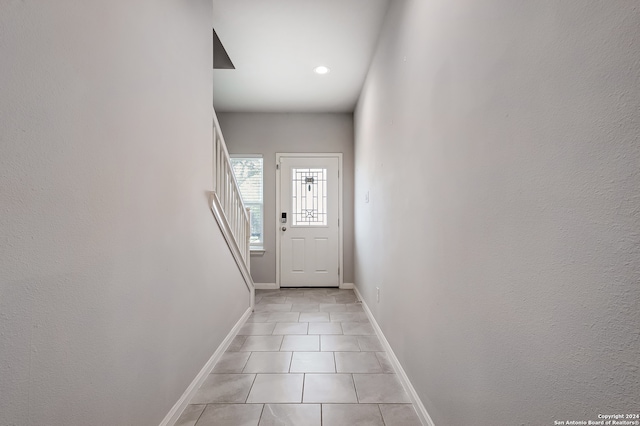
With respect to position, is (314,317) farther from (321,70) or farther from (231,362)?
(321,70)

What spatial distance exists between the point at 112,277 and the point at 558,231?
1.41 metres

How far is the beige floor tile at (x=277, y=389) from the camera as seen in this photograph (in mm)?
1958

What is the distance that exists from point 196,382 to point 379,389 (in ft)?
3.71

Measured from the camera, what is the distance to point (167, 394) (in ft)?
5.46

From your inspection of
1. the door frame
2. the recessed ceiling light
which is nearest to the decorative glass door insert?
the door frame


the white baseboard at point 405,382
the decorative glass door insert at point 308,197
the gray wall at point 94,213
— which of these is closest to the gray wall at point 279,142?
the decorative glass door insert at point 308,197

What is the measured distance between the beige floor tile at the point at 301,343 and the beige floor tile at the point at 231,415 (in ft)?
2.66

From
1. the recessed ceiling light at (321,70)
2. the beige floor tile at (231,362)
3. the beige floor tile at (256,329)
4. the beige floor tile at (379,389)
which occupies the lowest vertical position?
the beige floor tile at (256,329)

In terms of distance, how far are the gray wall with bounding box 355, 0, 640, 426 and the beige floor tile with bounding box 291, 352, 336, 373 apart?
711 millimetres

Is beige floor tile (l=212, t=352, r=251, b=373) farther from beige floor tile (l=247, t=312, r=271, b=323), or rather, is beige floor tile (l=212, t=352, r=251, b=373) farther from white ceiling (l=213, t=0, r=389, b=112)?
white ceiling (l=213, t=0, r=389, b=112)

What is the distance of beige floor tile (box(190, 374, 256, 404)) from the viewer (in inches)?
77.3

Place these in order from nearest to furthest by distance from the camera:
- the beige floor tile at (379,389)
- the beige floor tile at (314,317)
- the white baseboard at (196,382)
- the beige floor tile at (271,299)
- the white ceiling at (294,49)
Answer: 1. the white baseboard at (196,382)
2. the beige floor tile at (379,389)
3. the white ceiling at (294,49)
4. the beige floor tile at (314,317)
5. the beige floor tile at (271,299)

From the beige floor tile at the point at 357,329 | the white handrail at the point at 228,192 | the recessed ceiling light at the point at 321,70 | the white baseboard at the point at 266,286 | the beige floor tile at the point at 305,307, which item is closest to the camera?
the white handrail at the point at 228,192

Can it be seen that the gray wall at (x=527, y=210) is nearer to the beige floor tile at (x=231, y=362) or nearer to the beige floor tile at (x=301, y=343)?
the beige floor tile at (x=301, y=343)
